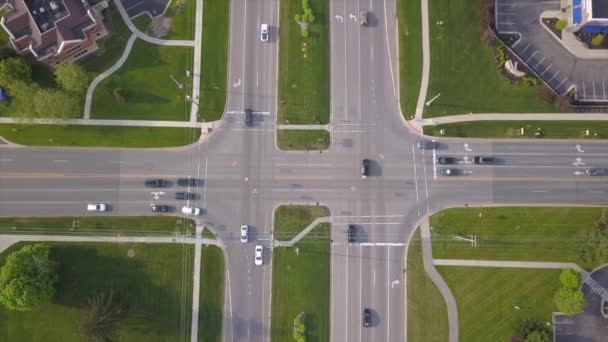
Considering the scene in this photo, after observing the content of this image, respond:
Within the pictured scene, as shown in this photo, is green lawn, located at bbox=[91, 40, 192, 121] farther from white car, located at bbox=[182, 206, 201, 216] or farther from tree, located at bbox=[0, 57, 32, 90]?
white car, located at bbox=[182, 206, 201, 216]

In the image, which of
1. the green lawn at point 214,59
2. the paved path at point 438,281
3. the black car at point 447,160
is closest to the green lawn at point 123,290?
the green lawn at point 214,59

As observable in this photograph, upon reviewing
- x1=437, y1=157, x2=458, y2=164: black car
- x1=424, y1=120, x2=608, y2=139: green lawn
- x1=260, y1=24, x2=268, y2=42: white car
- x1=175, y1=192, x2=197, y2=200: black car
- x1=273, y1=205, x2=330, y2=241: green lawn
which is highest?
x1=260, y1=24, x2=268, y2=42: white car

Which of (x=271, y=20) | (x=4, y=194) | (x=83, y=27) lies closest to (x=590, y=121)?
(x=271, y=20)

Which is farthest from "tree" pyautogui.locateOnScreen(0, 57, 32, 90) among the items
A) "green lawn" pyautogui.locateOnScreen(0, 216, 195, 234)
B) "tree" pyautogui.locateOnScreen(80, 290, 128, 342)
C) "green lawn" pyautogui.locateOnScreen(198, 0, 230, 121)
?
"tree" pyautogui.locateOnScreen(80, 290, 128, 342)

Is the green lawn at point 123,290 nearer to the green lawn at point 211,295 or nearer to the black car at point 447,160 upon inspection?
the green lawn at point 211,295

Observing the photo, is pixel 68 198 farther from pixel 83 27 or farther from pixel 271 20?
pixel 271 20

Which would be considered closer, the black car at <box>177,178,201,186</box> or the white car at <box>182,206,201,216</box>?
the white car at <box>182,206,201,216</box>
